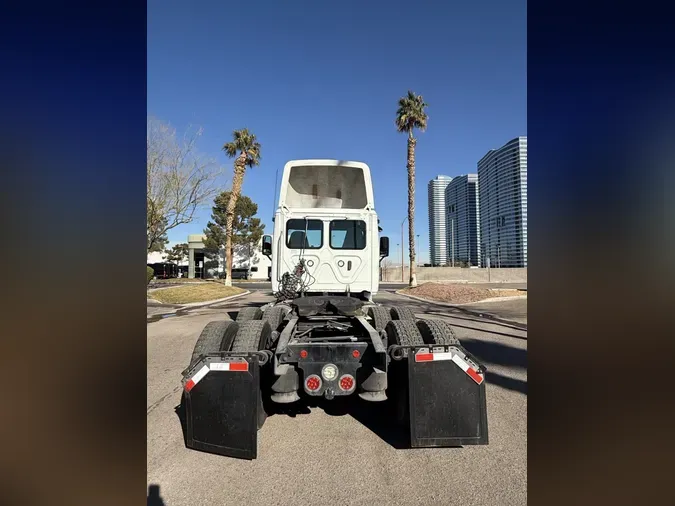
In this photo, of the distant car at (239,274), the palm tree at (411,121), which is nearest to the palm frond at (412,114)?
the palm tree at (411,121)

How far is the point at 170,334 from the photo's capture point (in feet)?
28.3

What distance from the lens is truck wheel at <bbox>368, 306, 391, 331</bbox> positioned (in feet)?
14.9

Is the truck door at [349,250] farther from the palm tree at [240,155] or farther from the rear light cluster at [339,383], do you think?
the palm tree at [240,155]

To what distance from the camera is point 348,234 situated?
5.77 metres

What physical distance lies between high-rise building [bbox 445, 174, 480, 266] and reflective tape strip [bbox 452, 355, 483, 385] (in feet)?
187

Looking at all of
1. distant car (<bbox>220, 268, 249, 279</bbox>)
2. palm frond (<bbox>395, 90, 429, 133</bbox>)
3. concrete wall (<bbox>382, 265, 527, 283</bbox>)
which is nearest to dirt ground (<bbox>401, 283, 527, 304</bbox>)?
palm frond (<bbox>395, 90, 429, 133</bbox>)

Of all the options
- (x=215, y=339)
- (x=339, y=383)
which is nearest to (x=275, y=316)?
(x=215, y=339)

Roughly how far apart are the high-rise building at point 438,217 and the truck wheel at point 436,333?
71.8 m

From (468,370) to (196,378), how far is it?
232 cm

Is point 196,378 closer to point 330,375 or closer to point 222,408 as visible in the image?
point 222,408

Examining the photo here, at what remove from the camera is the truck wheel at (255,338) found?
321 cm

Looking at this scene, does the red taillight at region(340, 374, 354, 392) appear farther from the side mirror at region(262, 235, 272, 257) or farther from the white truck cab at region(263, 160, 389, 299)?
the side mirror at region(262, 235, 272, 257)
